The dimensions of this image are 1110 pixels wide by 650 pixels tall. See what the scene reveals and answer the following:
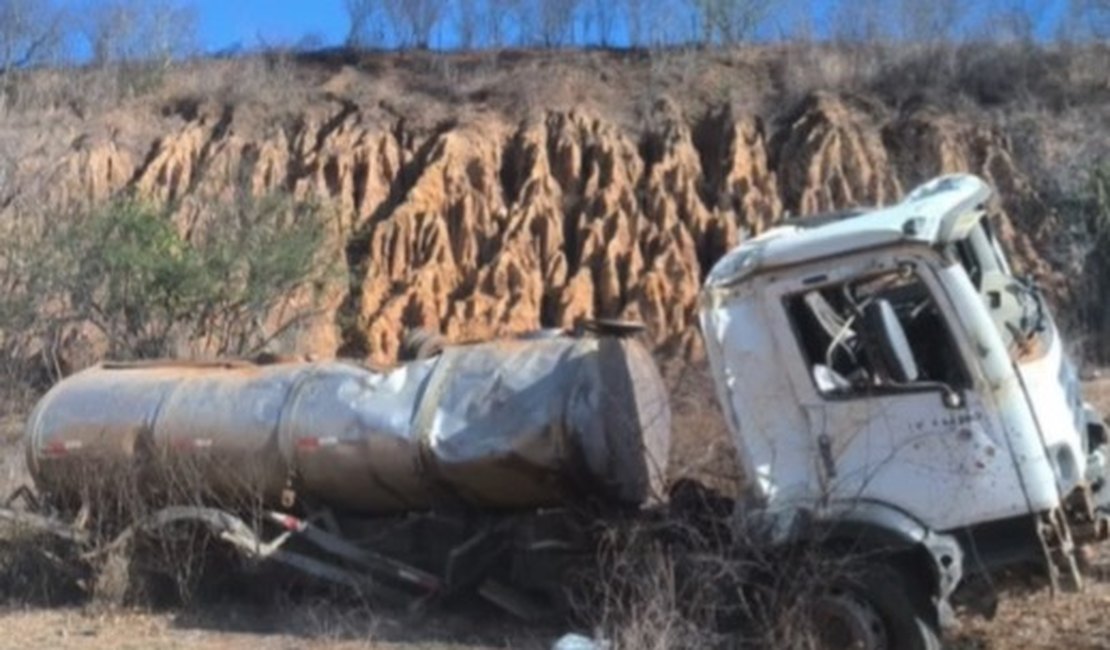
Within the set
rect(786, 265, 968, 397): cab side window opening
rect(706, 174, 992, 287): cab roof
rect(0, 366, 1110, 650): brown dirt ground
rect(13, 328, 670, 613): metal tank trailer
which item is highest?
rect(706, 174, 992, 287): cab roof

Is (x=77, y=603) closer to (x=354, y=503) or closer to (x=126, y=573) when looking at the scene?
(x=126, y=573)

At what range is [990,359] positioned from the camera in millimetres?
8641

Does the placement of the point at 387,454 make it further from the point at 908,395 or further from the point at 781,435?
→ the point at 908,395

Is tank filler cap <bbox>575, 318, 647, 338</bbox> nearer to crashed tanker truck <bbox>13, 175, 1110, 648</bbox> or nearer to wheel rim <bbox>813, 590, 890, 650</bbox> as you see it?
crashed tanker truck <bbox>13, 175, 1110, 648</bbox>

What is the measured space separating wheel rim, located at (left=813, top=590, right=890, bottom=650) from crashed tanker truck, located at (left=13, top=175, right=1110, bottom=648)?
0.01 metres

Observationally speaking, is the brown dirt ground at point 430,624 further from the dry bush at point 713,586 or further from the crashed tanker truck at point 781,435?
the dry bush at point 713,586

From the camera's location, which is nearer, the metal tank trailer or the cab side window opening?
the cab side window opening

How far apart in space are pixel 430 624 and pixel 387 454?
1090 millimetres

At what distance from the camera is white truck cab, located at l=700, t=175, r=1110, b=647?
8664 millimetres

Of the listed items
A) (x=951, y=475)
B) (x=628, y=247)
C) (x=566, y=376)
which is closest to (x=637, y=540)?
(x=566, y=376)

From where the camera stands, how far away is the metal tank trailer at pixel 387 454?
35.3ft

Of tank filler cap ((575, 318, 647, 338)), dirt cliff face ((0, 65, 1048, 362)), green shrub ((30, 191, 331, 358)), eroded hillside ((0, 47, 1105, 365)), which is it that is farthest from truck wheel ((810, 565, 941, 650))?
dirt cliff face ((0, 65, 1048, 362))

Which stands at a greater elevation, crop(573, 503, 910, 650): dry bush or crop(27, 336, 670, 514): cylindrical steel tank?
crop(27, 336, 670, 514): cylindrical steel tank

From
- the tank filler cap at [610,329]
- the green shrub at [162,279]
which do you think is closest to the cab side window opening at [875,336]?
the tank filler cap at [610,329]
